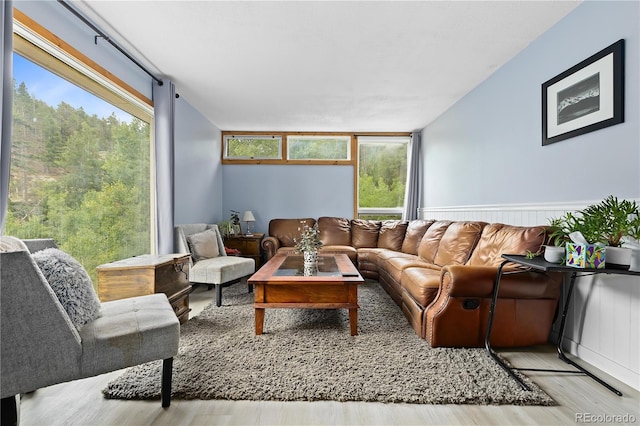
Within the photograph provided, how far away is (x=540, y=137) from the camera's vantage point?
263 cm

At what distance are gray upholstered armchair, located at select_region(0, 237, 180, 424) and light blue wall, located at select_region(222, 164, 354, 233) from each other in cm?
428

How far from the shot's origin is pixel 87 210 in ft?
8.39

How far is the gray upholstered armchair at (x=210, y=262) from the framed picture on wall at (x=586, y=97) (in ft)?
10.4

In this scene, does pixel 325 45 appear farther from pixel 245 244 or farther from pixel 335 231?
pixel 245 244

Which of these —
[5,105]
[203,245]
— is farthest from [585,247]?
[203,245]

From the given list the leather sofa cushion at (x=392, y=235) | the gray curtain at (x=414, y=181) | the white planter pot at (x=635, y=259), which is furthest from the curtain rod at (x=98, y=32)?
the gray curtain at (x=414, y=181)

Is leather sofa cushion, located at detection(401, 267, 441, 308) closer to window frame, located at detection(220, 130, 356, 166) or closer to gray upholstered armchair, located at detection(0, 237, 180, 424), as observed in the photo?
gray upholstered armchair, located at detection(0, 237, 180, 424)

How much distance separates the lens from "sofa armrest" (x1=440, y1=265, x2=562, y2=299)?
216cm

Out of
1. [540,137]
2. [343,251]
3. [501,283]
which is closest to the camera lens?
[501,283]

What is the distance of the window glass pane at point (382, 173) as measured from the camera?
577cm

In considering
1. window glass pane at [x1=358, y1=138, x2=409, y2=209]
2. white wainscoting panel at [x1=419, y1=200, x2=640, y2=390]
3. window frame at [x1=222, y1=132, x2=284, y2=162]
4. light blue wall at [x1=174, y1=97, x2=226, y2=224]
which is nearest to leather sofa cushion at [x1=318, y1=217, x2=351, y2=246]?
window glass pane at [x1=358, y1=138, x2=409, y2=209]

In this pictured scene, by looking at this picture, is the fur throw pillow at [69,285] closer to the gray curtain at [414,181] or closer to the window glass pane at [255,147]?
the window glass pane at [255,147]

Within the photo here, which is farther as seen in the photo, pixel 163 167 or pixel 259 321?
pixel 163 167

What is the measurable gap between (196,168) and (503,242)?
394 centimetres
